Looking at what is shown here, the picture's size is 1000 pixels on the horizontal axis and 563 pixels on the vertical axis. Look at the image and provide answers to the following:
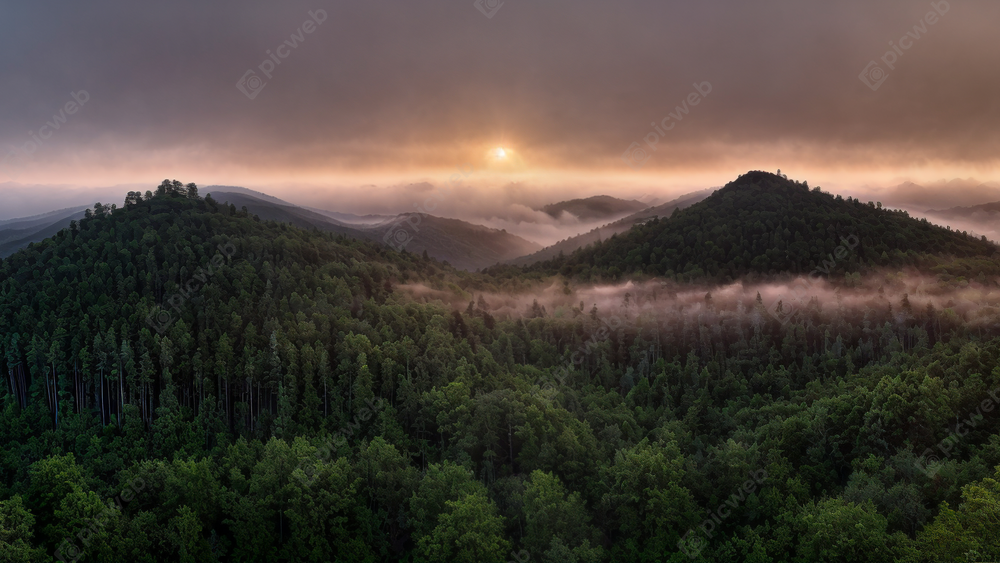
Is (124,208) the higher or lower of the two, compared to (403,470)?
higher

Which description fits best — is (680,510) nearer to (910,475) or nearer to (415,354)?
(910,475)

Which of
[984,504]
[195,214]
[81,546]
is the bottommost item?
[81,546]

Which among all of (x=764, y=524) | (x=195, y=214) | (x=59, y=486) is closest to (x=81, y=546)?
(x=59, y=486)

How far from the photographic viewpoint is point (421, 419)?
106 meters

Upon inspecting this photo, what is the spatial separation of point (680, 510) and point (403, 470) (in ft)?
127

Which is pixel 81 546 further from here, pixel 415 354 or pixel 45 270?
pixel 45 270

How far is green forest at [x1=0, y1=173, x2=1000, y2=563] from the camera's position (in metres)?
70.2

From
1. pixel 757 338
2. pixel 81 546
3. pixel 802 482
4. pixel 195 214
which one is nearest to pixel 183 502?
pixel 81 546

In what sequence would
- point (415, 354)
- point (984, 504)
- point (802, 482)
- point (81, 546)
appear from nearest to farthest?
point (984, 504), point (81, 546), point (802, 482), point (415, 354)

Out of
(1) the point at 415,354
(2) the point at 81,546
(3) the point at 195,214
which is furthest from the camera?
(3) the point at 195,214

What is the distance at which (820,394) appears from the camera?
13138 cm

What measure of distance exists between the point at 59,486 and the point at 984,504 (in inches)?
4003

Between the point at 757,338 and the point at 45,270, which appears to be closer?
the point at 45,270

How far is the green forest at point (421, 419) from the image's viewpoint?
70.2 metres
